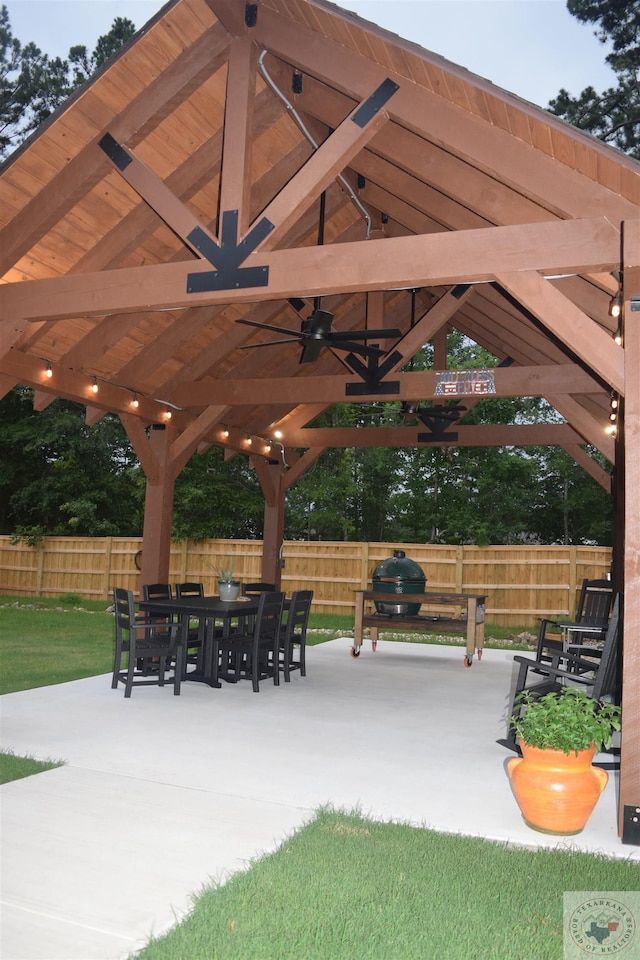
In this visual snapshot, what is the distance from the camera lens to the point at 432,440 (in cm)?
1148

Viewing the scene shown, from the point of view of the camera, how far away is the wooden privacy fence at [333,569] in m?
13.3

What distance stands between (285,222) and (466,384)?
380cm

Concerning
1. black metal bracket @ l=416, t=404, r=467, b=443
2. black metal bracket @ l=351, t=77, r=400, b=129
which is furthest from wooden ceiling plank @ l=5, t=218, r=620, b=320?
black metal bracket @ l=416, t=404, r=467, b=443

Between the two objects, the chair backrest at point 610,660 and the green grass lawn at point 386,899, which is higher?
the chair backrest at point 610,660

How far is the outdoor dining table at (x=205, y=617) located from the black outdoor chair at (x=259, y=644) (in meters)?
0.14

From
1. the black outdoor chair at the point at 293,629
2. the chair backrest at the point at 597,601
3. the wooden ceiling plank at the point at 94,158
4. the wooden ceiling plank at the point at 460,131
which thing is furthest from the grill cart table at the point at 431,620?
the wooden ceiling plank at the point at 460,131

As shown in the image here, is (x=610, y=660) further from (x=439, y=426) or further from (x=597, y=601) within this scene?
(x=439, y=426)

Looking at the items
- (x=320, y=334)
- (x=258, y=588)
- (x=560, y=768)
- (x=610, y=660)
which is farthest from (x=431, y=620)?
(x=560, y=768)

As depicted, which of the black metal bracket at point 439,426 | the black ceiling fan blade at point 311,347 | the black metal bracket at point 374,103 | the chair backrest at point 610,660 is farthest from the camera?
the black metal bracket at point 439,426

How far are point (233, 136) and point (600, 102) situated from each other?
514 inches

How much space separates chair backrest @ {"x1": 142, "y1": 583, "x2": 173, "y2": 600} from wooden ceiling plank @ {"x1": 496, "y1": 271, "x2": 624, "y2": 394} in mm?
4876

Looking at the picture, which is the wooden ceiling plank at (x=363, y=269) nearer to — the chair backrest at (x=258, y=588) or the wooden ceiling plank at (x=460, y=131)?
the wooden ceiling plank at (x=460, y=131)

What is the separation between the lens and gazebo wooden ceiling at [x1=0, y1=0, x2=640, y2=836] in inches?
172

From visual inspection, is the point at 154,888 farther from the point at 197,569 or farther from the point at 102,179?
the point at 197,569
